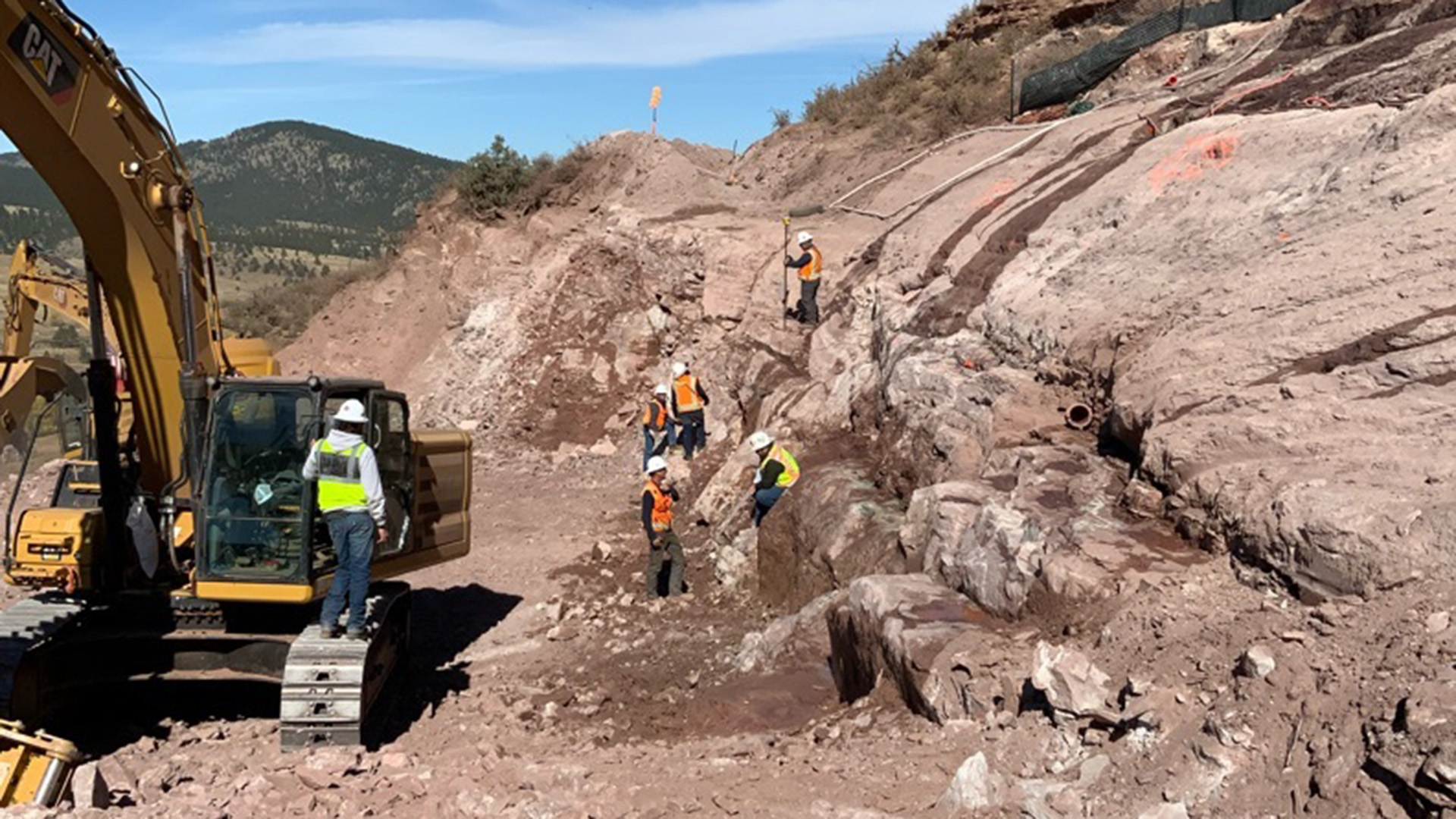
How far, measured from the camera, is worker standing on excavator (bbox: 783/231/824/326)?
48.5 ft

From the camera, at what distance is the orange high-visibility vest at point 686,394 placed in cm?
1519

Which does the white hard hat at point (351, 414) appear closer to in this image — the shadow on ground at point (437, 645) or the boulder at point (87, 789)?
the shadow on ground at point (437, 645)

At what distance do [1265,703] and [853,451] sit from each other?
664cm

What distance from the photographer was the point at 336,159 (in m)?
83.9

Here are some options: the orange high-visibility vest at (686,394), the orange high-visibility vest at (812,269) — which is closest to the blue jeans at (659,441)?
the orange high-visibility vest at (686,394)

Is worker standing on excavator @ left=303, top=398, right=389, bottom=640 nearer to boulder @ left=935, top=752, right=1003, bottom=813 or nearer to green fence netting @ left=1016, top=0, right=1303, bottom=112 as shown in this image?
boulder @ left=935, top=752, right=1003, bottom=813

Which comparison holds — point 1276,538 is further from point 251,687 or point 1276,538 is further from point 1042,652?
point 251,687

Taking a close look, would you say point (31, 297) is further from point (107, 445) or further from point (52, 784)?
point (52, 784)

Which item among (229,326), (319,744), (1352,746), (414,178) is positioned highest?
(414,178)

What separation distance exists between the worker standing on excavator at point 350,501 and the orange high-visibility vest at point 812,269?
8.68 metres

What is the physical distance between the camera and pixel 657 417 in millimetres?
15016

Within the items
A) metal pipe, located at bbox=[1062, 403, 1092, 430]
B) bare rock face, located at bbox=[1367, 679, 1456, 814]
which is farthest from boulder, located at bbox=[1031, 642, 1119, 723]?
metal pipe, located at bbox=[1062, 403, 1092, 430]

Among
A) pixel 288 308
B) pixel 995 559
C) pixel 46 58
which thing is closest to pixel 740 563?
pixel 995 559

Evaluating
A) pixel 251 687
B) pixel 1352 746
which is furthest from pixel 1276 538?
pixel 251 687
